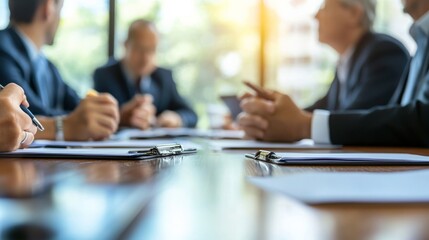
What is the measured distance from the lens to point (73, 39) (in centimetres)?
448

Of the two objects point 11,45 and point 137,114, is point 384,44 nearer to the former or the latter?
point 137,114

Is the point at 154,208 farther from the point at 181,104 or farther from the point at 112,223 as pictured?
the point at 181,104

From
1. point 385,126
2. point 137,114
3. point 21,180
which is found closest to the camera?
point 21,180

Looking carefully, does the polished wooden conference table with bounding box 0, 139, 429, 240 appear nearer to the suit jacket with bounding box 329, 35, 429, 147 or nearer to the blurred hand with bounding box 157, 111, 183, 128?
the suit jacket with bounding box 329, 35, 429, 147

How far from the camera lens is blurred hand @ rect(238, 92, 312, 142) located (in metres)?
1.38

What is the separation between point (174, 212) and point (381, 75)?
159 cm

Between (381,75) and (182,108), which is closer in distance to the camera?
(381,75)

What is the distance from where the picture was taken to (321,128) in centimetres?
130

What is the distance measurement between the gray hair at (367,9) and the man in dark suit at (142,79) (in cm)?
119

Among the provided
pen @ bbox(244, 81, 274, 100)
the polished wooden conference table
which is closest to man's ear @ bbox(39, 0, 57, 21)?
pen @ bbox(244, 81, 274, 100)

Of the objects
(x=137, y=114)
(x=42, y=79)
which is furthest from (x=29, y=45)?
(x=137, y=114)

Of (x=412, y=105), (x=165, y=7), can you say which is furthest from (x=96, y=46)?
(x=412, y=105)

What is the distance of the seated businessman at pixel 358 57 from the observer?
181 centimetres

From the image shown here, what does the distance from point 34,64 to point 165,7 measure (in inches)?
106
